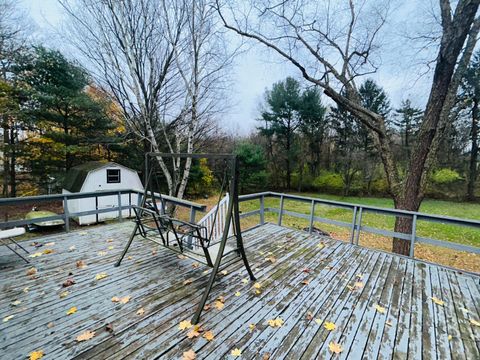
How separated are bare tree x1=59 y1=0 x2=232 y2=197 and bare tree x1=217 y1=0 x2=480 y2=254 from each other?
981 mm

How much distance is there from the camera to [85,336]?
1778 mm

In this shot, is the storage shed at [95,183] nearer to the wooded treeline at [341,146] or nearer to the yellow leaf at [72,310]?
the wooded treeline at [341,146]

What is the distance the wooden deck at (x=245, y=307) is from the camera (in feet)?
5.71

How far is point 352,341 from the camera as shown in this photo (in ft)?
6.04

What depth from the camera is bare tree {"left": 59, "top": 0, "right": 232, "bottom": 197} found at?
554 cm

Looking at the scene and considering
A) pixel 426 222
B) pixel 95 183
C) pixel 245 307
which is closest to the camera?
pixel 245 307

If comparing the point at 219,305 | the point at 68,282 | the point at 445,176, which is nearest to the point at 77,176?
the point at 68,282

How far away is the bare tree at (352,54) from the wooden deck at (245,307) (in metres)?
2.25

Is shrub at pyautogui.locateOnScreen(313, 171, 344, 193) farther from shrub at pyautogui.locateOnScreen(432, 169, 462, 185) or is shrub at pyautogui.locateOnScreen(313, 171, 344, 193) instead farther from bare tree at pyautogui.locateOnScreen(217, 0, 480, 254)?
bare tree at pyautogui.locateOnScreen(217, 0, 480, 254)

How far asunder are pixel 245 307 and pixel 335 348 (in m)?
0.84

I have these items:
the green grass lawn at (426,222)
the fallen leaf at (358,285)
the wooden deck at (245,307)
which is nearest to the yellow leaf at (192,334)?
the wooden deck at (245,307)

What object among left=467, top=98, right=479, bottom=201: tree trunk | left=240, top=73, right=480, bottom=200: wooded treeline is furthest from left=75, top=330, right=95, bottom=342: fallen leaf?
left=467, top=98, right=479, bottom=201: tree trunk

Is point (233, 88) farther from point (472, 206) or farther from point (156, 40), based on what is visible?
point (472, 206)

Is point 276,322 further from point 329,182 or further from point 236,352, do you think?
A: point 329,182
